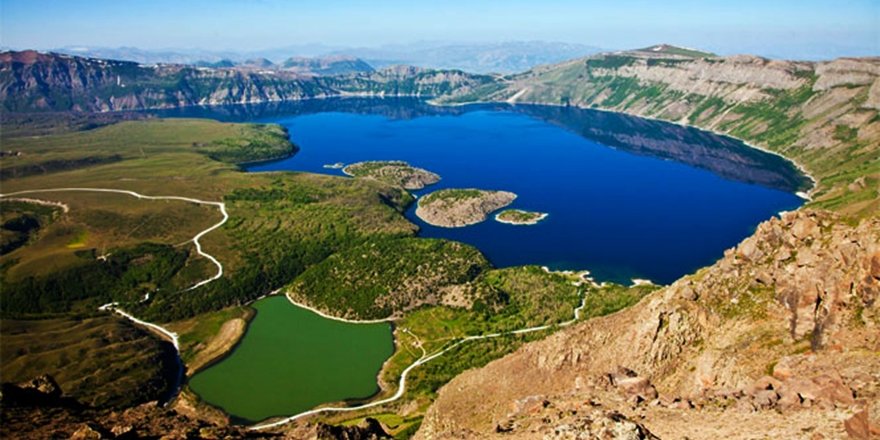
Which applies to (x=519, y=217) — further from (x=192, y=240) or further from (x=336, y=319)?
(x=192, y=240)

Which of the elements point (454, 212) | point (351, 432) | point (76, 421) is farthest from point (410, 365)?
point (454, 212)

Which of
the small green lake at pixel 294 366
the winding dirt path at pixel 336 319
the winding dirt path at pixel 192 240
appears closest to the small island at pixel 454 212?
the winding dirt path at pixel 192 240

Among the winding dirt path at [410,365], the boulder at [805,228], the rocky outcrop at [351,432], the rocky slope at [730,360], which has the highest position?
the boulder at [805,228]

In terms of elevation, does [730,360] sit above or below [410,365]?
above

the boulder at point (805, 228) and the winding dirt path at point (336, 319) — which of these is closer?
the boulder at point (805, 228)

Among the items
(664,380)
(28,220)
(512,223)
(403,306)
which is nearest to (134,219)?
(28,220)

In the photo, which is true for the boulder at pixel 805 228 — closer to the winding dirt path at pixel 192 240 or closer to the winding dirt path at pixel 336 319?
the winding dirt path at pixel 336 319

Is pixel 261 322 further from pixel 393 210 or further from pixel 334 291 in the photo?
pixel 393 210
